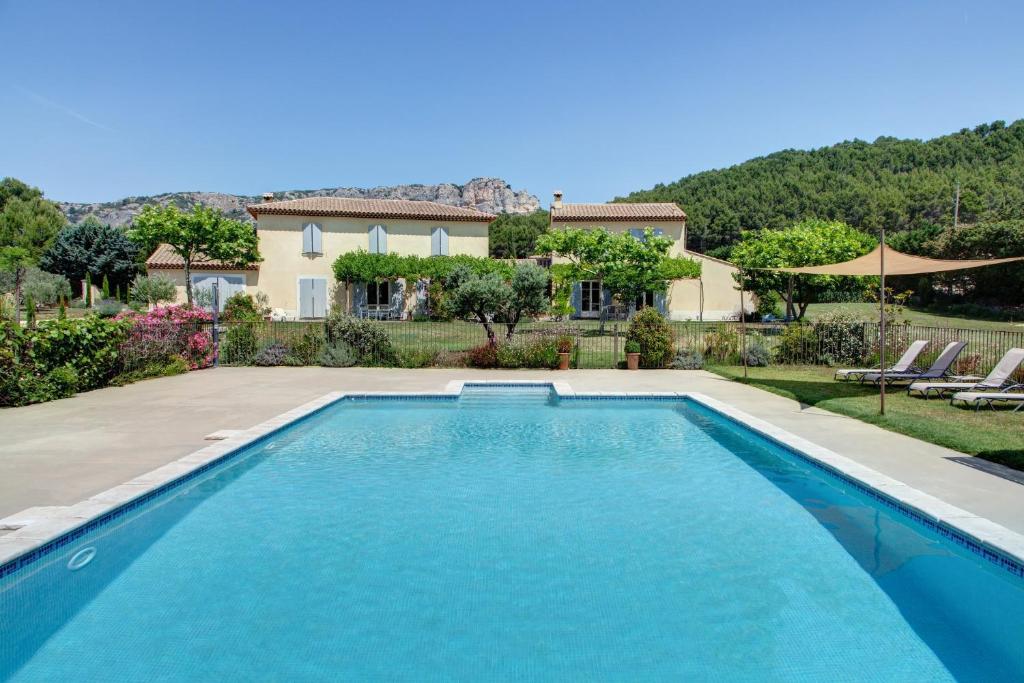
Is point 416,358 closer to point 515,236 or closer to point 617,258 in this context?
point 617,258

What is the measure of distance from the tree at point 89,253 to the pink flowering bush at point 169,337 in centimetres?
3128

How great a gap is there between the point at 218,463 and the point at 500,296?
8.99 meters

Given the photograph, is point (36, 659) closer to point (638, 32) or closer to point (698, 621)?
point (698, 621)

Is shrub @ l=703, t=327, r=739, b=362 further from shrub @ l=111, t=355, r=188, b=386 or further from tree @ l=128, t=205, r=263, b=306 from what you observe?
tree @ l=128, t=205, r=263, b=306

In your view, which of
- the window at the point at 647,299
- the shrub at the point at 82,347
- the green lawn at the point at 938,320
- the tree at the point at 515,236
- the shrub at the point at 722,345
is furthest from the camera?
the tree at the point at 515,236

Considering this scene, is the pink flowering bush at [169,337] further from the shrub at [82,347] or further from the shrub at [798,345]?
the shrub at [798,345]

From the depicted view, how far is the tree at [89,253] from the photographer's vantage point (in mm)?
40125

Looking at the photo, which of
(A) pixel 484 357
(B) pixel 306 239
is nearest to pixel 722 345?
(A) pixel 484 357

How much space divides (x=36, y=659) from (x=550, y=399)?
345 inches

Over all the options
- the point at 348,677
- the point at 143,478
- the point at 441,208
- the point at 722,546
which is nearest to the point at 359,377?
the point at 143,478

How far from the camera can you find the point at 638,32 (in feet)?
50.2

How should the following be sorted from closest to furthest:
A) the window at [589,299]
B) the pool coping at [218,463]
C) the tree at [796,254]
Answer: the pool coping at [218,463] → the tree at [796,254] → the window at [589,299]

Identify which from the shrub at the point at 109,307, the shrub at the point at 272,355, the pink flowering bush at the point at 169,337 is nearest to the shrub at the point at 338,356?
the shrub at the point at 272,355

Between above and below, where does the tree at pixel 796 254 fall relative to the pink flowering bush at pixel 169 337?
above
